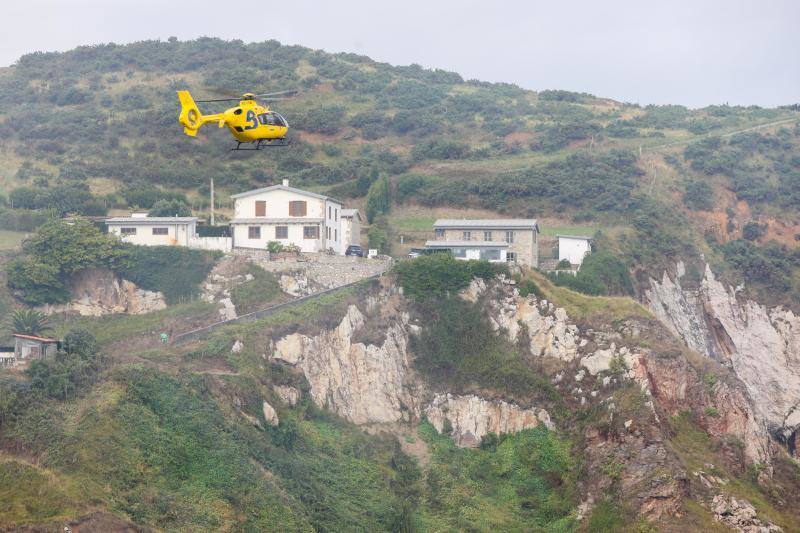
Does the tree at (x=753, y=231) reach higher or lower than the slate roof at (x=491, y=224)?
lower

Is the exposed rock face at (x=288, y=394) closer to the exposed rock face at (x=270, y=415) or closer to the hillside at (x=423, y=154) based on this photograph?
the exposed rock face at (x=270, y=415)

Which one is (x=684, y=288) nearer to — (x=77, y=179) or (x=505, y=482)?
(x=505, y=482)

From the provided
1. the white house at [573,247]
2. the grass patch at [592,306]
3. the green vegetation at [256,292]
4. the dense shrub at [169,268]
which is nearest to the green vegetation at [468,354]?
the grass patch at [592,306]

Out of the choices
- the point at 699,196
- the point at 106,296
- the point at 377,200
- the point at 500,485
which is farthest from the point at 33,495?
the point at 699,196

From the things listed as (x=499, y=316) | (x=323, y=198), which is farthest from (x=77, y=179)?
(x=499, y=316)

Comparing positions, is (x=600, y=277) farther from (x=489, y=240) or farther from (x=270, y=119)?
(x=270, y=119)

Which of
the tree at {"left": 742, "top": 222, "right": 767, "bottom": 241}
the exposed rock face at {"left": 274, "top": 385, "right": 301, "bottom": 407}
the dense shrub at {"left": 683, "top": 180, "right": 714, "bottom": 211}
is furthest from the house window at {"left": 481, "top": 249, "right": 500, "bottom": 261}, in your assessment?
the tree at {"left": 742, "top": 222, "right": 767, "bottom": 241}
